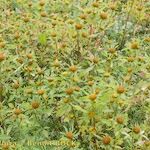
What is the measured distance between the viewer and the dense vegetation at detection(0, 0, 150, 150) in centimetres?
260

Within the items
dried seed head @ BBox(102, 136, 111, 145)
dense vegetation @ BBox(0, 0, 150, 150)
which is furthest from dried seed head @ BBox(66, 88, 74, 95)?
dried seed head @ BBox(102, 136, 111, 145)

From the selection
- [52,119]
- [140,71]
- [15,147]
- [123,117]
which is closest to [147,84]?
[140,71]

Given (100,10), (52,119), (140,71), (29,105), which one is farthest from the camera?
(100,10)

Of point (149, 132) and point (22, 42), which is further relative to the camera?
point (22, 42)

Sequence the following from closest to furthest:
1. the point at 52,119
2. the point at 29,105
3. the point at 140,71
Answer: the point at 29,105
the point at 52,119
the point at 140,71

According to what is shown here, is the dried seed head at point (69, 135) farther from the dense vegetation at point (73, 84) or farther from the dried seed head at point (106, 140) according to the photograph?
the dried seed head at point (106, 140)

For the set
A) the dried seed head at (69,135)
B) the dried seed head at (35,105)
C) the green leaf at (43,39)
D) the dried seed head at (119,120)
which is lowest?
the dried seed head at (69,135)

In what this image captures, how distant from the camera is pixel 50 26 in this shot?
12.5 feet

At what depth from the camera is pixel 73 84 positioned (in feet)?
9.32

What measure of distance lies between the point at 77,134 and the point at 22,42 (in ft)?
4.44

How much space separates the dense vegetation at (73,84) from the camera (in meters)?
2.60

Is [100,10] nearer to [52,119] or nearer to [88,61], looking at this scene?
[88,61]

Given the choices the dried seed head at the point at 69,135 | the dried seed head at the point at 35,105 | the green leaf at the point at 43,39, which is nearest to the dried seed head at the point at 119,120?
the dried seed head at the point at 69,135

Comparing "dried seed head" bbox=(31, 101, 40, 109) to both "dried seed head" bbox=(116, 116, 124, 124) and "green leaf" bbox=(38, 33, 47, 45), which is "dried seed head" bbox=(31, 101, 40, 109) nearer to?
"dried seed head" bbox=(116, 116, 124, 124)
